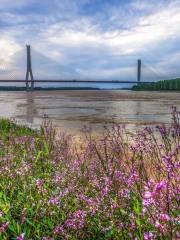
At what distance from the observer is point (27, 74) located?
3536 inches

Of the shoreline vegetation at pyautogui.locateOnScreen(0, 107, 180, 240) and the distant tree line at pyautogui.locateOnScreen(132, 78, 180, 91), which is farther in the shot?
the distant tree line at pyautogui.locateOnScreen(132, 78, 180, 91)

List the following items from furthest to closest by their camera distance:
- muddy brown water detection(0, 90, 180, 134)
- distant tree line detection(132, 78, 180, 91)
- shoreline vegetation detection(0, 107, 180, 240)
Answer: distant tree line detection(132, 78, 180, 91), muddy brown water detection(0, 90, 180, 134), shoreline vegetation detection(0, 107, 180, 240)

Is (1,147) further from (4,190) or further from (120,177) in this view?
(120,177)

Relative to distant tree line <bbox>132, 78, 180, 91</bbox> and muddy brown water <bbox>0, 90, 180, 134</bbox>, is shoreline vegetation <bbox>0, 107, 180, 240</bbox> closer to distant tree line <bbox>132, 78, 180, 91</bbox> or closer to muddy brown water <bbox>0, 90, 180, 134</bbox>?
muddy brown water <bbox>0, 90, 180, 134</bbox>

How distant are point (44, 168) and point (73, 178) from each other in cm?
116

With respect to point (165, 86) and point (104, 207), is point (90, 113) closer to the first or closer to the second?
point (104, 207)

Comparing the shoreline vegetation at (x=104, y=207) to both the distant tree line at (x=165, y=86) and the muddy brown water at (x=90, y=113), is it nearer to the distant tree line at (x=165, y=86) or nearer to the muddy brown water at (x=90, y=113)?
the muddy brown water at (x=90, y=113)

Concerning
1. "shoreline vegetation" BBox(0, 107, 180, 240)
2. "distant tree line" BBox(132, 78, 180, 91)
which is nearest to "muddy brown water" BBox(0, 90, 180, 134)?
"shoreline vegetation" BBox(0, 107, 180, 240)

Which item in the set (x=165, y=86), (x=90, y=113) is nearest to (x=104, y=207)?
(x=90, y=113)

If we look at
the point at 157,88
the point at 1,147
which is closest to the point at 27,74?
the point at 157,88

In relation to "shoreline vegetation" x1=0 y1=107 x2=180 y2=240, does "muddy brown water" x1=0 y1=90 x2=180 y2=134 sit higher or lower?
lower

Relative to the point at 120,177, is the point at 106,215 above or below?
below

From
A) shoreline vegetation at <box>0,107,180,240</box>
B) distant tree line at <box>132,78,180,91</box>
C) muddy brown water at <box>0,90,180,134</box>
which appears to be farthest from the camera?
distant tree line at <box>132,78,180,91</box>

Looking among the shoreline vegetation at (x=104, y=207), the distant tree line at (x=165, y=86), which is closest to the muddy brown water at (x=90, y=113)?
the shoreline vegetation at (x=104, y=207)
